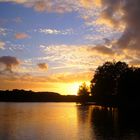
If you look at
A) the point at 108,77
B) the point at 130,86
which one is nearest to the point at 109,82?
the point at 108,77

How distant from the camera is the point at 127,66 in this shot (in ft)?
530

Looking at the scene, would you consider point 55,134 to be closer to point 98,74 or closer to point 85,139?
point 85,139

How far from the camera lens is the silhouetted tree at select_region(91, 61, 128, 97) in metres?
159

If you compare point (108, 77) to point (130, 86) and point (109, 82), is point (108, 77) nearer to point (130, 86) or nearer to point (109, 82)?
point (109, 82)

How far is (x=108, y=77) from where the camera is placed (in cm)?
16025

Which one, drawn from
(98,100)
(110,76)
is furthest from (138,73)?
(98,100)

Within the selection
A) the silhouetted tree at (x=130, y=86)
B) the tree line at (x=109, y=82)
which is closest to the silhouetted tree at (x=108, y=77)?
the tree line at (x=109, y=82)

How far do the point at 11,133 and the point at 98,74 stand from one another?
4426 inches

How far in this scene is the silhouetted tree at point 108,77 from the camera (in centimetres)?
15875

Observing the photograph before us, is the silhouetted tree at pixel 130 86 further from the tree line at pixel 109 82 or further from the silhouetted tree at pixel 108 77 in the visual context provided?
the silhouetted tree at pixel 108 77

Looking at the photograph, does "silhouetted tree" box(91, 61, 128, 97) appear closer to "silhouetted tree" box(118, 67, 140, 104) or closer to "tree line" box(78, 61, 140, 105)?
"tree line" box(78, 61, 140, 105)

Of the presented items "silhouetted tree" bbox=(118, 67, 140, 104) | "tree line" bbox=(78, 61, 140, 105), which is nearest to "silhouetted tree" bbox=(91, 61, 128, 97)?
"tree line" bbox=(78, 61, 140, 105)

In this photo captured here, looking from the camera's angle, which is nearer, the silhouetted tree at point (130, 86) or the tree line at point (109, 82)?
the silhouetted tree at point (130, 86)

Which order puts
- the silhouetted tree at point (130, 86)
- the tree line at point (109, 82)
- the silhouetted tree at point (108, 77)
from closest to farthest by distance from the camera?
the silhouetted tree at point (130, 86), the tree line at point (109, 82), the silhouetted tree at point (108, 77)
